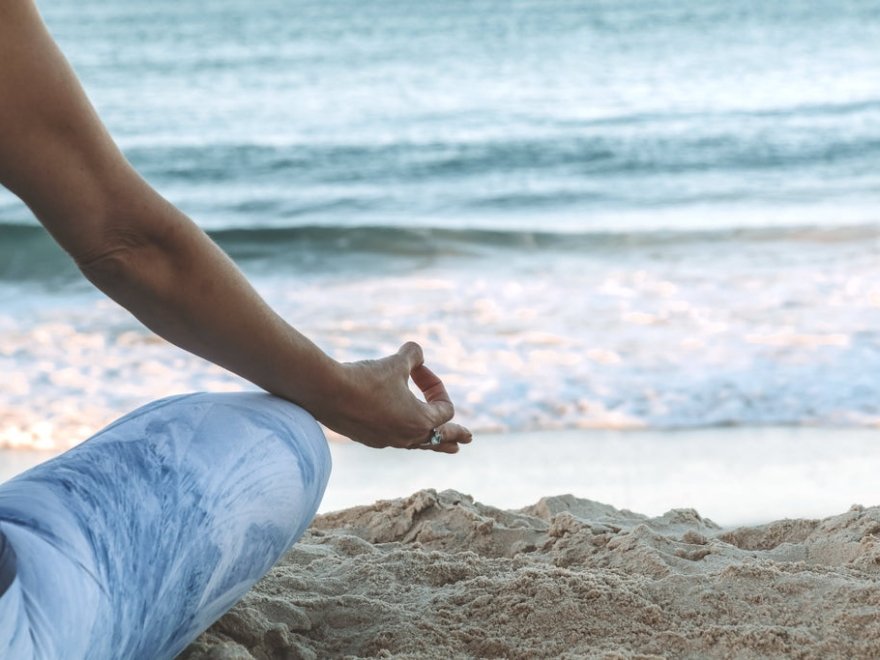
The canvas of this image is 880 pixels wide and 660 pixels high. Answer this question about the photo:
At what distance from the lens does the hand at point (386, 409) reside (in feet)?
5.45

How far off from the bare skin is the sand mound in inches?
14.4

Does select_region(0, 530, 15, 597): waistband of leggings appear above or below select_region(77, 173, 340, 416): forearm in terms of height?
below

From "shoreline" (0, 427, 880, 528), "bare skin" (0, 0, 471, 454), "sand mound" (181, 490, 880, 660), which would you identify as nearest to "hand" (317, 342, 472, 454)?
"bare skin" (0, 0, 471, 454)

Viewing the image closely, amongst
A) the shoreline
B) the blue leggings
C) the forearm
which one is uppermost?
the forearm

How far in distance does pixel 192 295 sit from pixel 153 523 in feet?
1.01

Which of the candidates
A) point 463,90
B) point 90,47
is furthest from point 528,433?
point 90,47

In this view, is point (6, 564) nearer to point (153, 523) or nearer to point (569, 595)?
point (153, 523)

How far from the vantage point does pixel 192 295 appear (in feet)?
A: 4.62

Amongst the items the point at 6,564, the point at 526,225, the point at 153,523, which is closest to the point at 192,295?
the point at 153,523

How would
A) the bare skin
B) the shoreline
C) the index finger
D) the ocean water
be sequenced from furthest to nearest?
the ocean water, the shoreline, the index finger, the bare skin

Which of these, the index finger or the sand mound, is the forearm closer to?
the index finger

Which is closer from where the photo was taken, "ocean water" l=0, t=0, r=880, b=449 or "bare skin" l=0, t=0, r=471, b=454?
"bare skin" l=0, t=0, r=471, b=454

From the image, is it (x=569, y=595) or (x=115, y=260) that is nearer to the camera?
(x=115, y=260)

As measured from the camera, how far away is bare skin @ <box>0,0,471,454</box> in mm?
1110
